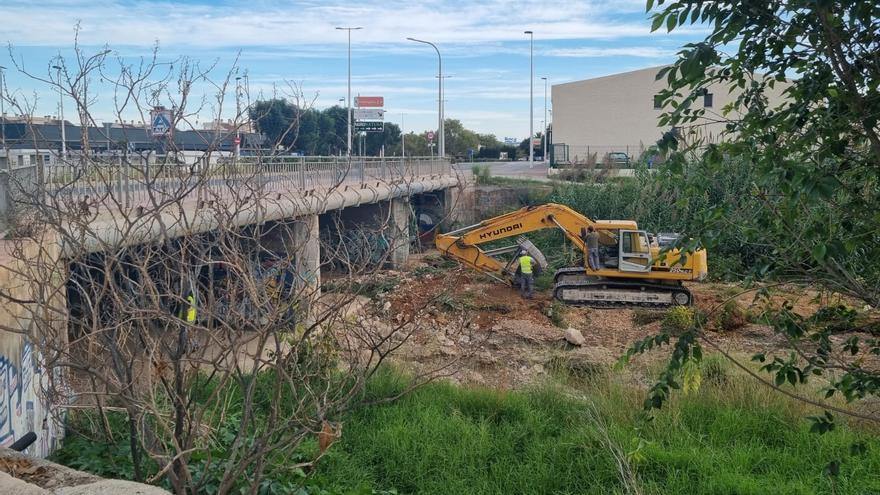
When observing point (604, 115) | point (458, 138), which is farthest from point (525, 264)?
point (458, 138)

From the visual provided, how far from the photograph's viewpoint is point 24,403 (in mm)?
7852

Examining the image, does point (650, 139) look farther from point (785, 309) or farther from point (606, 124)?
point (785, 309)

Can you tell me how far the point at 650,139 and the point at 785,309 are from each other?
56788mm

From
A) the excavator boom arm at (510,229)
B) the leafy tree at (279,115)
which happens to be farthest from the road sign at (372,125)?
the leafy tree at (279,115)

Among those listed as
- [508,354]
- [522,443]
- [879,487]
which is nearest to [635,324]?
[508,354]

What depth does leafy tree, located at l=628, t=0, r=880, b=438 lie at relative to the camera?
11.8ft

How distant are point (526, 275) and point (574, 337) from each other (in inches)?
172

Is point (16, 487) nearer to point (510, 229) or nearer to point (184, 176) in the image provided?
point (184, 176)

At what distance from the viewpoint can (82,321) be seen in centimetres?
627

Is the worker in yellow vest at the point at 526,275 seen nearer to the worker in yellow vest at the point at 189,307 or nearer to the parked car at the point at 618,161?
the worker in yellow vest at the point at 189,307

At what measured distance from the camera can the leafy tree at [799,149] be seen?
3.59 metres

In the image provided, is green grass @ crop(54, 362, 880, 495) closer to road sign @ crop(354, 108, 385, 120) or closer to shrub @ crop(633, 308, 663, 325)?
shrub @ crop(633, 308, 663, 325)

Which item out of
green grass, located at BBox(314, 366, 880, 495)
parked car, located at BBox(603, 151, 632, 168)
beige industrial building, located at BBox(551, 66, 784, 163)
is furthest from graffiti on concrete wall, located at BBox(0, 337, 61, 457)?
beige industrial building, located at BBox(551, 66, 784, 163)

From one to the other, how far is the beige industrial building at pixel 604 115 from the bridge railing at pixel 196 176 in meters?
24.8
